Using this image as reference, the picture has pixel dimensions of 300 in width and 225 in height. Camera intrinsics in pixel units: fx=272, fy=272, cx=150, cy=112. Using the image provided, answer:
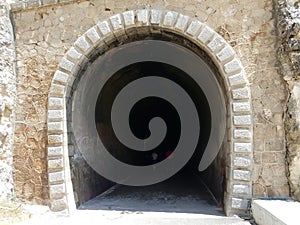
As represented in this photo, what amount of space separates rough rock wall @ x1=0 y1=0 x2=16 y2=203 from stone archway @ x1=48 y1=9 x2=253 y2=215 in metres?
0.77

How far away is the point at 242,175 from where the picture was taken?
417cm

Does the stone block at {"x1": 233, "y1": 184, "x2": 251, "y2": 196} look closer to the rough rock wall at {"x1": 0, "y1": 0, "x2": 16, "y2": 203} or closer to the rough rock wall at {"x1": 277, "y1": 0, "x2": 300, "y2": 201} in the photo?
the rough rock wall at {"x1": 277, "y1": 0, "x2": 300, "y2": 201}

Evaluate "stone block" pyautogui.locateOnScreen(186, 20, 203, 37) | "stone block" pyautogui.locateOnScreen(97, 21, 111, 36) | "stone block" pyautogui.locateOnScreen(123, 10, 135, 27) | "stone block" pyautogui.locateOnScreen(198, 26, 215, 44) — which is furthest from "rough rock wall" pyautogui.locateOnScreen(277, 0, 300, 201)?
"stone block" pyautogui.locateOnScreen(97, 21, 111, 36)

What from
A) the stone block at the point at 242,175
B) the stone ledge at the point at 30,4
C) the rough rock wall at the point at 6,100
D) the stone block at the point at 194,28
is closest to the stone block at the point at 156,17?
the stone block at the point at 194,28

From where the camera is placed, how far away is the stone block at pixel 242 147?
418 cm

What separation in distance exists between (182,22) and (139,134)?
629cm

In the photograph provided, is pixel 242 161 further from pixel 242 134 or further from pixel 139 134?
pixel 139 134

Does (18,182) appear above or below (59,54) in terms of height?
below

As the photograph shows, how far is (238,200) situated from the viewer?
4.15m

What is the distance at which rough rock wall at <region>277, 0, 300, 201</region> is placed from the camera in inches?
159

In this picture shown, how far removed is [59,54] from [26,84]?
32.8 inches

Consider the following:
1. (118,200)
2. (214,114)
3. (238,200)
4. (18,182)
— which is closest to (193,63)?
(214,114)

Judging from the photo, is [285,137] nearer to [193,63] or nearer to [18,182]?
[193,63]

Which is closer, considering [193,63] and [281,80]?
[281,80]
